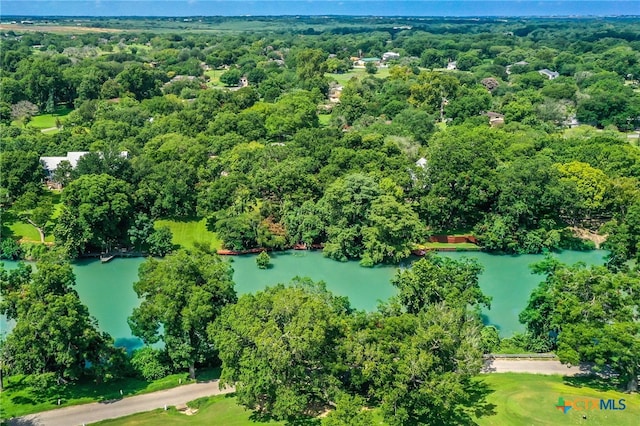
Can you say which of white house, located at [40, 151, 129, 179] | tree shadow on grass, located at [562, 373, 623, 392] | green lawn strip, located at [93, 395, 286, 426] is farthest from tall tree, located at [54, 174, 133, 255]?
tree shadow on grass, located at [562, 373, 623, 392]

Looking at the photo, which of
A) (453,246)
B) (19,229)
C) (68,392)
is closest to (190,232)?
(19,229)

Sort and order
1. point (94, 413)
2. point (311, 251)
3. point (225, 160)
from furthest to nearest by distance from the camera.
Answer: point (225, 160), point (311, 251), point (94, 413)

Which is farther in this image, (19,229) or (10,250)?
(19,229)

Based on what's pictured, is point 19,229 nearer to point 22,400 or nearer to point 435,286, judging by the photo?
point 22,400

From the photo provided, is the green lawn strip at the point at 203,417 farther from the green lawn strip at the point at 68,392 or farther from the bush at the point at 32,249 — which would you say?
the bush at the point at 32,249

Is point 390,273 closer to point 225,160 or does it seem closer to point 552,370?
point 552,370

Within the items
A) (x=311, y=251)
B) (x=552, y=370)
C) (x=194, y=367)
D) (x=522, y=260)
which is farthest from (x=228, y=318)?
(x=522, y=260)

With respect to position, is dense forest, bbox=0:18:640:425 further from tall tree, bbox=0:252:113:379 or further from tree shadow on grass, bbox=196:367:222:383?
tree shadow on grass, bbox=196:367:222:383
